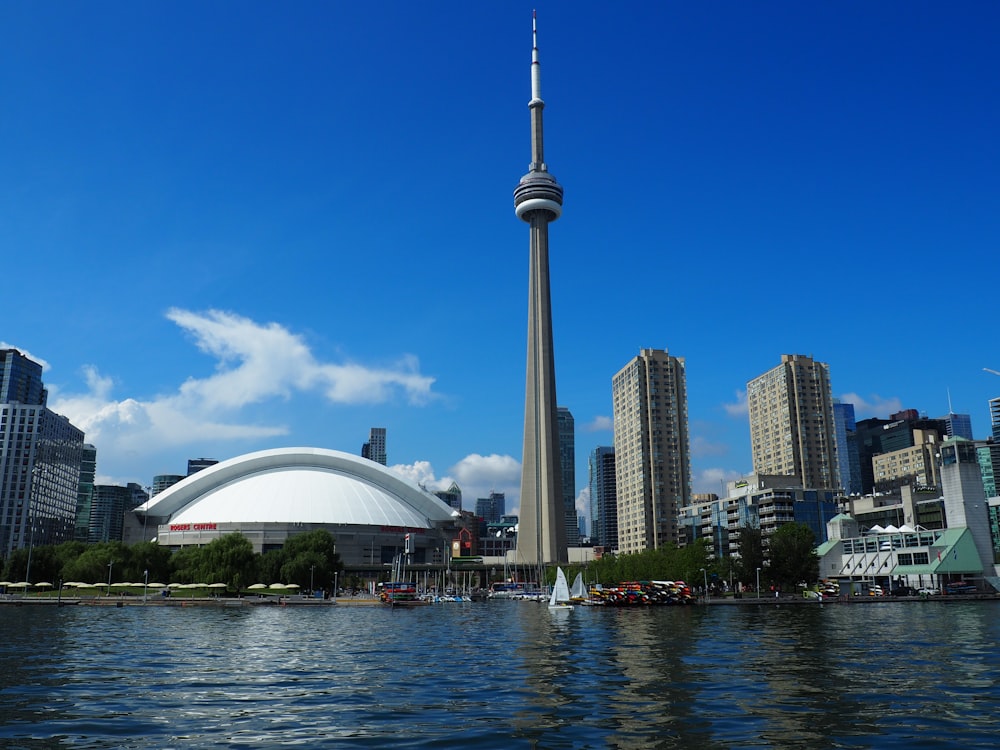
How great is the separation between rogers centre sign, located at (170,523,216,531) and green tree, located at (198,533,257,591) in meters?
38.9

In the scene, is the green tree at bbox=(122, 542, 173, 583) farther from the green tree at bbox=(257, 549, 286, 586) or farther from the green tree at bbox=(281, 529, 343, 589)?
the green tree at bbox=(281, 529, 343, 589)

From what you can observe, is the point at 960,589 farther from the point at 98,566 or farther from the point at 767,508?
the point at 98,566

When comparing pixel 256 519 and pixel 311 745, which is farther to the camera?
pixel 256 519

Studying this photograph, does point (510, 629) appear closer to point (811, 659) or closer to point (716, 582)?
point (811, 659)

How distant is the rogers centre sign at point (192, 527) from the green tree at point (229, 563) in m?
38.9

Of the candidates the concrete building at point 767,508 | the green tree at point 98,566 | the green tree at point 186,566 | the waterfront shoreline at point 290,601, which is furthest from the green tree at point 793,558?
the green tree at point 98,566

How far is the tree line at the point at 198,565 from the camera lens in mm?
136375

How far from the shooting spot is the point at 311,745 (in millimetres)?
22719

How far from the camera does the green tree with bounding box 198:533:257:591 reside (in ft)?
442

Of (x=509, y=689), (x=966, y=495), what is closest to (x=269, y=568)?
(x=509, y=689)

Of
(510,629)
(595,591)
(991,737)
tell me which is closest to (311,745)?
(991,737)

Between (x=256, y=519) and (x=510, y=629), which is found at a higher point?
(x=256, y=519)

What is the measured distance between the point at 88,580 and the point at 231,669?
114 metres

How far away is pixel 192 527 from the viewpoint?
181 metres
